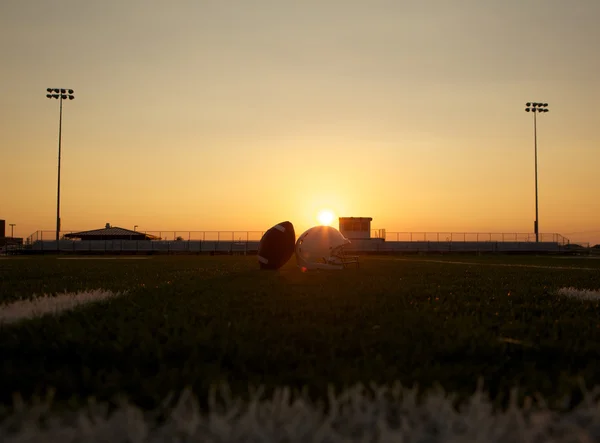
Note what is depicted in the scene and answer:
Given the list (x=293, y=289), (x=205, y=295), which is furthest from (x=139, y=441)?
(x=293, y=289)

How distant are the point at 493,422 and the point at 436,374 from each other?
839mm

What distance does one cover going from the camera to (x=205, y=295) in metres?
7.09

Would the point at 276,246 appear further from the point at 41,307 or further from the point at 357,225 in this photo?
the point at 357,225

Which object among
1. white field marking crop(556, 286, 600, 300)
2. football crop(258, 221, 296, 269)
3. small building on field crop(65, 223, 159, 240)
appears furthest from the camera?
small building on field crop(65, 223, 159, 240)

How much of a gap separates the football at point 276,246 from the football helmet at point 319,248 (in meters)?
0.37

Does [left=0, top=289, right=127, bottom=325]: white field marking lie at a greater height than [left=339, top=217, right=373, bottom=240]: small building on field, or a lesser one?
lesser

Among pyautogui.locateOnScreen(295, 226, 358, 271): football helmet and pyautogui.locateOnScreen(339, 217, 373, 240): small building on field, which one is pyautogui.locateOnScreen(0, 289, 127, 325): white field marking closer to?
pyautogui.locateOnScreen(295, 226, 358, 271): football helmet

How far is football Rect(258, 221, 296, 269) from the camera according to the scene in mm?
13617

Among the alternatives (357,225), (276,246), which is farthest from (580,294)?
(357,225)

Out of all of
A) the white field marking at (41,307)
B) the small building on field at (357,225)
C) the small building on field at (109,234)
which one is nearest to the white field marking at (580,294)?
the white field marking at (41,307)

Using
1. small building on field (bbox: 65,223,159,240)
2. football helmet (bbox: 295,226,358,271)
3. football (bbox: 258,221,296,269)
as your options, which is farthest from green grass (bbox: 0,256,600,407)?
small building on field (bbox: 65,223,159,240)

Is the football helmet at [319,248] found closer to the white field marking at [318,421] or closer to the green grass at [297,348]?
the green grass at [297,348]

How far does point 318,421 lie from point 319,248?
1125 centimetres

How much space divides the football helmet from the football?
0.37 metres
